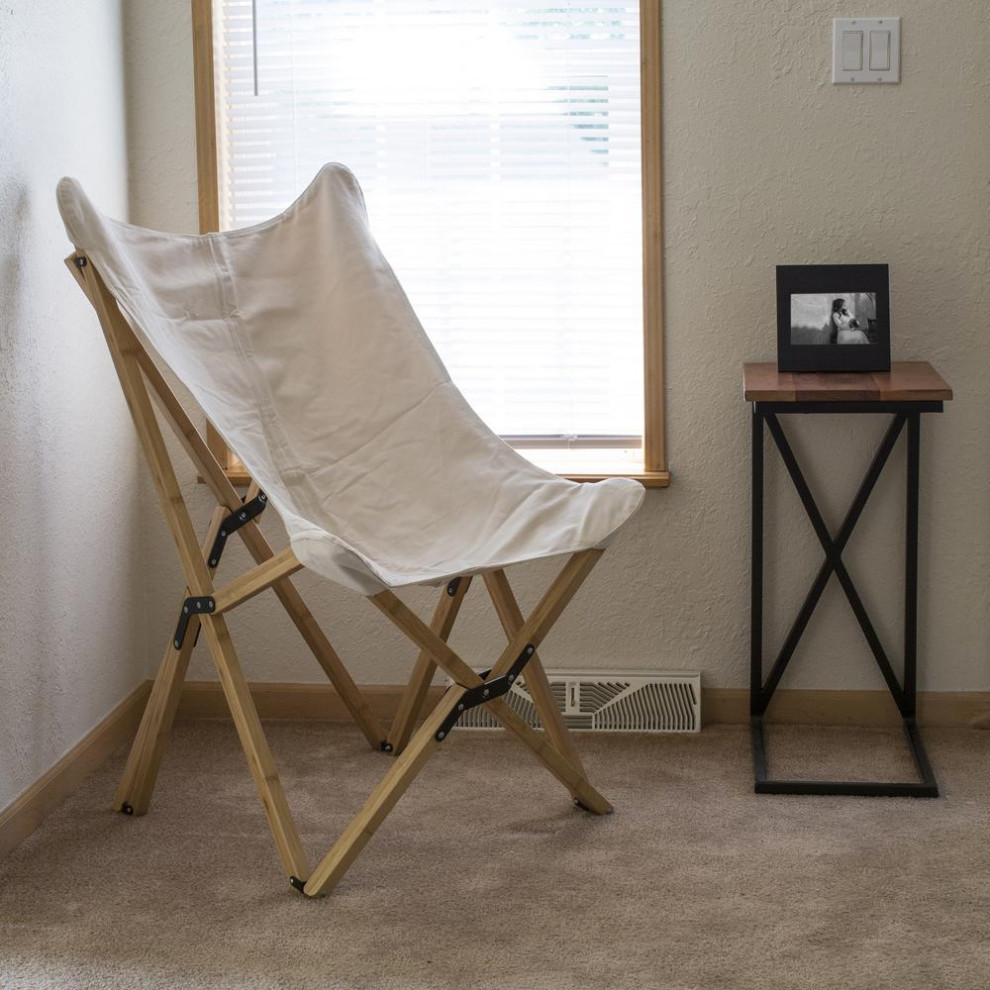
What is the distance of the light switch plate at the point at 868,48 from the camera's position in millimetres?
2572

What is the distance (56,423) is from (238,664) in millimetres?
620

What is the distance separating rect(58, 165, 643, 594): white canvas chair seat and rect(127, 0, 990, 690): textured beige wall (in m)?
0.49

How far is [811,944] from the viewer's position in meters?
1.85

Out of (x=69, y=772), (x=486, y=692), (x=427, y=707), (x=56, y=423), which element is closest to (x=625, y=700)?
(x=427, y=707)

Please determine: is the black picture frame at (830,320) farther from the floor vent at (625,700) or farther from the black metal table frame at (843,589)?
the floor vent at (625,700)

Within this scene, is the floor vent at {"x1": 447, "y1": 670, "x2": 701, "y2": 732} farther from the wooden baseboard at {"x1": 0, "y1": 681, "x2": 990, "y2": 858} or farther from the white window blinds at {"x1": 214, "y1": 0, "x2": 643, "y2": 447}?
the white window blinds at {"x1": 214, "y1": 0, "x2": 643, "y2": 447}

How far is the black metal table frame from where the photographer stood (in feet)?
7.88

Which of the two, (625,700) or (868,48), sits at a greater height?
(868,48)

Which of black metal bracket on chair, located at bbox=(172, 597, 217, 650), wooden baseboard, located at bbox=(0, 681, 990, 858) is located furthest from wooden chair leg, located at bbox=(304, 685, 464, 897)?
wooden baseboard, located at bbox=(0, 681, 990, 858)

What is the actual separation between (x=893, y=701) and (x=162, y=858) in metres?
1.54

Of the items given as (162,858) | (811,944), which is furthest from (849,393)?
(162,858)

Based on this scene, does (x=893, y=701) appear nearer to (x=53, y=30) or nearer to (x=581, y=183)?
(x=581, y=183)

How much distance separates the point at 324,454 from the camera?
234cm

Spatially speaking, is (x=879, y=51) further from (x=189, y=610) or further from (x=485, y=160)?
(x=189, y=610)
